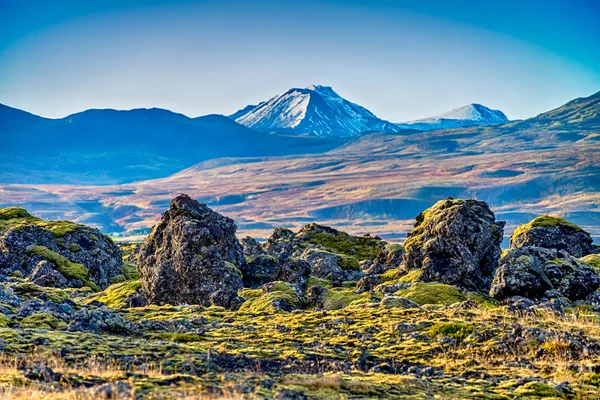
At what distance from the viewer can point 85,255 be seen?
59.9 m

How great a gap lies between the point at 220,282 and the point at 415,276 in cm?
1350

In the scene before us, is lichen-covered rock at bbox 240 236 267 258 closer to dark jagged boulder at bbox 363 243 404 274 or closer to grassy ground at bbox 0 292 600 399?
dark jagged boulder at bbox 363 243 404 274

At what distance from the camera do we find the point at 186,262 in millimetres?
→ 44688

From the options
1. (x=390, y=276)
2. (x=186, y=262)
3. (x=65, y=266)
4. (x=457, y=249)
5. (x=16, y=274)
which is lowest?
(x=390, y=276)

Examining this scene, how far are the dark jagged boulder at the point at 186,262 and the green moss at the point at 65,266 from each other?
9.16 meters

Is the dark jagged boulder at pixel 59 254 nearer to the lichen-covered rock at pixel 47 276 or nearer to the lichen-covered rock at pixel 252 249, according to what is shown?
the lichen-covered rock at pixel 47 276

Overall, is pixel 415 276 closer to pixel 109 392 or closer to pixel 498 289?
pixel 498 289

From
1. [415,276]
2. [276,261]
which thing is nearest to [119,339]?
[415,276]

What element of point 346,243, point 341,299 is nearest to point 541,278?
point 341,299

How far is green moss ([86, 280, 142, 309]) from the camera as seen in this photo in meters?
43.4

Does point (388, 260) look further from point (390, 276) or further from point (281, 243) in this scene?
point (281, 243)

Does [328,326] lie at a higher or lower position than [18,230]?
lower

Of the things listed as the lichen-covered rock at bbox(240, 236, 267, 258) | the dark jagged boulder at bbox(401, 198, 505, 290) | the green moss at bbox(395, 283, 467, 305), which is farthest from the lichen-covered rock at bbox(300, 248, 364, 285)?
the green moss at bbox(395, 283, 467, 305)

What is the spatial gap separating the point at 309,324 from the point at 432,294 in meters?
11.0
